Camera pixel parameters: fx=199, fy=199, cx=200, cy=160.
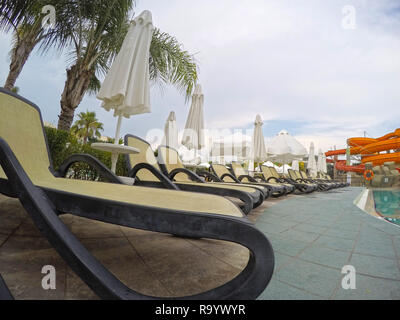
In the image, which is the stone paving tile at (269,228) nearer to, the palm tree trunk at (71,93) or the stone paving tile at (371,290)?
the stone paving tile at (371,290)

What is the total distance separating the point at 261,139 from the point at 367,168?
72.5 ft

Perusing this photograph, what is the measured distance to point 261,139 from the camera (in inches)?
347

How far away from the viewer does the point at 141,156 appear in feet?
10.2

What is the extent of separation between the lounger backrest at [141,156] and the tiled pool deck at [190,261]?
1.06m

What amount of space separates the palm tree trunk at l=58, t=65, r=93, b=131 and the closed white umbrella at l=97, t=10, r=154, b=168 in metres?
3.27

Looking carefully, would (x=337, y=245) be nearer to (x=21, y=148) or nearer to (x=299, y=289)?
(x=299, y=289)

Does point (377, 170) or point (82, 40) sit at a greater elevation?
point (82, 40)

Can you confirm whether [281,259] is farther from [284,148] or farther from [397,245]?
[284,148]

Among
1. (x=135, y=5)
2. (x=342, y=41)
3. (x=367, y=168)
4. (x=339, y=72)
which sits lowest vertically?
(x=367, y=168)

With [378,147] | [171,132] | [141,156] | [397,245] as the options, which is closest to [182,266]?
[397,245]

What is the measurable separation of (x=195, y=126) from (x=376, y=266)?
211 inches

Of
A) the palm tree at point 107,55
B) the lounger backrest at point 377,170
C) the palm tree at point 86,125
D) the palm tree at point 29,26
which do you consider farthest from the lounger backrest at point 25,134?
the lounger backrest at point 377,170

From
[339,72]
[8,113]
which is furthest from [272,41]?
[8,113]
